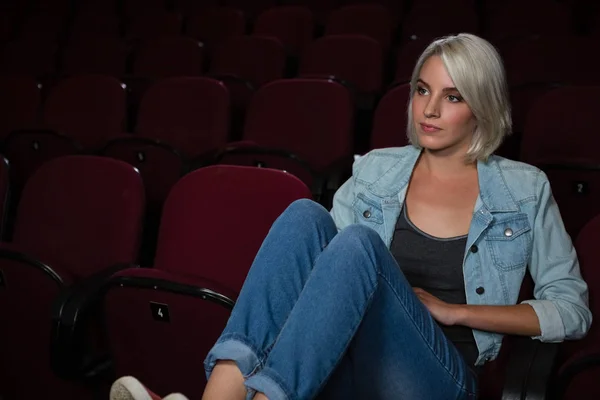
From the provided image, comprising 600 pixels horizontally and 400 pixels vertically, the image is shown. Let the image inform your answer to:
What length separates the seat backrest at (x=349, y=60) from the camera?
1215 mm

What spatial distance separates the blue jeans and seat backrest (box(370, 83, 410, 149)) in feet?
1.37

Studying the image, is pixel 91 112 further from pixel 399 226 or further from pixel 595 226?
pixel 595 226

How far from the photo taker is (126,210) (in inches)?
28.0

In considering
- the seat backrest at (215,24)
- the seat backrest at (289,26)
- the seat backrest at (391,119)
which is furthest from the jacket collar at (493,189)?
the seat backrest at (215,24)

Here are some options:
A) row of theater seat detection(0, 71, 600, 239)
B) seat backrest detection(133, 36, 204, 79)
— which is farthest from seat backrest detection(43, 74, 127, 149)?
seat backrest detection(133, 36, 204, 79)

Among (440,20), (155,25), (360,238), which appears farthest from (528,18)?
(360,238)

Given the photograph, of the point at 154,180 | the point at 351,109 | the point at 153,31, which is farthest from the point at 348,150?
the point at 153,31

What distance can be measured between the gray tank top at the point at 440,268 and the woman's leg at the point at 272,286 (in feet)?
0.26

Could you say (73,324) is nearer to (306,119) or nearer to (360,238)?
(360,238)

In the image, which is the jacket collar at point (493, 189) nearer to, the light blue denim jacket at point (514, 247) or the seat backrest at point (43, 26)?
the light blue denim jacket at point (514, 247)

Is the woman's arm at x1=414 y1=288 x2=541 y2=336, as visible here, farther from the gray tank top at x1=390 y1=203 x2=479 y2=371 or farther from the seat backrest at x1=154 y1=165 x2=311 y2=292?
the seat backrest at x1=154 y1=165 x2=311 y2=292

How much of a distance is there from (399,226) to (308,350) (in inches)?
7.2

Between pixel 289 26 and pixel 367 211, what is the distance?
3.53ft

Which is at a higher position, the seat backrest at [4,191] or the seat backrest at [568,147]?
the seat backrest at [568,147]
